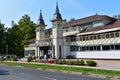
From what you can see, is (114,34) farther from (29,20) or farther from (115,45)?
(29,20)

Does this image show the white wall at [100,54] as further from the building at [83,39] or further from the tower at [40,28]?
the tower at [40,28]

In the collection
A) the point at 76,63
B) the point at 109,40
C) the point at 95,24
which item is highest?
the point at 95,24

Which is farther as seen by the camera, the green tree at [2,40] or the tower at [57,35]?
the green tree at [2,40]

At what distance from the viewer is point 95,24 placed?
6494 centimetres

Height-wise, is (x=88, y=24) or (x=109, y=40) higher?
(x=88, y=24)

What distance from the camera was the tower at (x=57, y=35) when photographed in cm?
6688

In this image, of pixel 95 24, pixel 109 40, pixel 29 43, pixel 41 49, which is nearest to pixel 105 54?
pixel 109 40

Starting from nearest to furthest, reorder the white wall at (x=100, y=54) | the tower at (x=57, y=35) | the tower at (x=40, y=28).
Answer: the white wall at (x=100, y=54) < the tower at (x=57, y=35) < the tower at (x=40, y=28)

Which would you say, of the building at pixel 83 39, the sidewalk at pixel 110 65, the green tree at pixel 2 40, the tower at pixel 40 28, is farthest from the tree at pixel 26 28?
the sidewalk at pixel 110 65

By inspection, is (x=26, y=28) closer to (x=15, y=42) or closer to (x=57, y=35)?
(x=15, y=42)

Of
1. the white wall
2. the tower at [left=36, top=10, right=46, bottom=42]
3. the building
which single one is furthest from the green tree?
the white wall

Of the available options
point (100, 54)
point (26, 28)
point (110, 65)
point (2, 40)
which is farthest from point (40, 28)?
point (110, 65)

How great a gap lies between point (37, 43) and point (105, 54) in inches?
1063

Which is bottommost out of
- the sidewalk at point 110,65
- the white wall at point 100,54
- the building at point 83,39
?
the sidewalk at point 110,65
